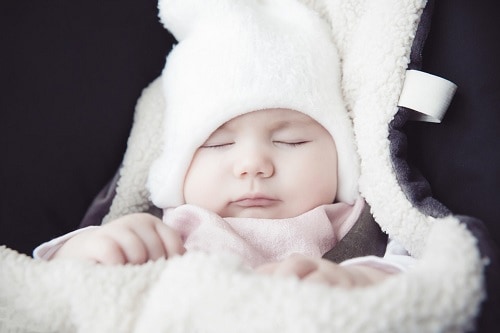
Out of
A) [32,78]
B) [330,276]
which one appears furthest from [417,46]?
[32,78]

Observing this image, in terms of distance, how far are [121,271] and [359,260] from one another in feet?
0.99

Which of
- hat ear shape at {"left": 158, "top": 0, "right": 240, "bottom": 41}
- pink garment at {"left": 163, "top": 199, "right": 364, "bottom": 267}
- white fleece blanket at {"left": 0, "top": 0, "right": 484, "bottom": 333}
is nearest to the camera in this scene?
white fleece blanket at {"left": 0, "top": 0, "right": 484, "bottom": 333}

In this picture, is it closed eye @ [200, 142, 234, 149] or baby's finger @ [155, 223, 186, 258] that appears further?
closed eye @ [200, 142, 234, 149]

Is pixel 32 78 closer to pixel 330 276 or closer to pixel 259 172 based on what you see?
pixel 259 172

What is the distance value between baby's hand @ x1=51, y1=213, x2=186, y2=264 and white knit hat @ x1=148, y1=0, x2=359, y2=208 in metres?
0.24

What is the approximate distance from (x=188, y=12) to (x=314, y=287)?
672 mm

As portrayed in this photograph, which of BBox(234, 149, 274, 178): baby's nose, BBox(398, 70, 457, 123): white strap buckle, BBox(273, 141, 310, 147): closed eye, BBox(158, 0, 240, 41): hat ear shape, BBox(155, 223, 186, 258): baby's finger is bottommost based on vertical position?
BBox(155, 223, 186, 258): baby's finger

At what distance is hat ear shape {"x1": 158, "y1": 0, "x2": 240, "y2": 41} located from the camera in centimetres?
103

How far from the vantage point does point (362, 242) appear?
3.08ft

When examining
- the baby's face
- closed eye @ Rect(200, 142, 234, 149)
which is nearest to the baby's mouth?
the baby's face

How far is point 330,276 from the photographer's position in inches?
23.9

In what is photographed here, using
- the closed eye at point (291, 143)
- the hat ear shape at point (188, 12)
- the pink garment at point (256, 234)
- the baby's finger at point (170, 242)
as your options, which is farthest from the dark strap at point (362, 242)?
the hat ear shape at point (188, 12)

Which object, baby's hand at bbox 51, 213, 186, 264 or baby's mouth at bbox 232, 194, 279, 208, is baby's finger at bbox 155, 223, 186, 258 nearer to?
baby's hand at bbox 51, 213, 186, 264

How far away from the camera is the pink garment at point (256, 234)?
0.88 metres
